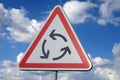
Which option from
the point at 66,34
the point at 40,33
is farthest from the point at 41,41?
the point at 66,34

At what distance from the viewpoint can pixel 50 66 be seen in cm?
408

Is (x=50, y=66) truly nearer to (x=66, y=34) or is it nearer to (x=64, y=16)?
(x=66, y=34)

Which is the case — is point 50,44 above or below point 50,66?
above

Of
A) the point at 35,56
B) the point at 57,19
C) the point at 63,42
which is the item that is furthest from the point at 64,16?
the point at 35,56

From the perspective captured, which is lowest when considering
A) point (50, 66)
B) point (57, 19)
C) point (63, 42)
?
point (50, 66)

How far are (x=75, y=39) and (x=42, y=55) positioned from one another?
506 mm

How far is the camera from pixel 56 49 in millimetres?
4137

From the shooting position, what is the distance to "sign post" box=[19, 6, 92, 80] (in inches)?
159

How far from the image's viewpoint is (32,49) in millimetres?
4320

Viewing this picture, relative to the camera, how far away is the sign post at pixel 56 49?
405 cm

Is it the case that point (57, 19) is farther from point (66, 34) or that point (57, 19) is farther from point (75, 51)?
point (75, 51)

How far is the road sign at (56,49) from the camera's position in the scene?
159 inches

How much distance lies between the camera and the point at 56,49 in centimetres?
414

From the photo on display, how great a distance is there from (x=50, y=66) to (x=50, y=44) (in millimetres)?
315
